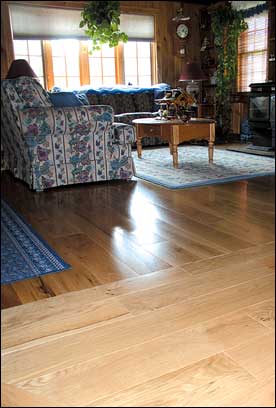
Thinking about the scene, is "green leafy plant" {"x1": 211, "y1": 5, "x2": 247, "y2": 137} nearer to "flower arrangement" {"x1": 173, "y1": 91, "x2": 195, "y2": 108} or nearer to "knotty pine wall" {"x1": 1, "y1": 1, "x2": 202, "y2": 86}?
"knotty pine wall" {"x1": 1, "y1": 1, "x2": 202, "y2": 86}

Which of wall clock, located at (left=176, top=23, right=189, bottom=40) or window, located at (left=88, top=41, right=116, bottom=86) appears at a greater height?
wall clock, located at (left=176, top=23, right=189, bottom=40)

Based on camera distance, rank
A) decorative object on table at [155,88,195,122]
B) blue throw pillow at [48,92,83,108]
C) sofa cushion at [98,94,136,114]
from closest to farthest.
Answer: blue throw pillow at [48,92,83,108] → decorative object on table at [155,88,195,122] → sofa cushion at [98,94,136,114]

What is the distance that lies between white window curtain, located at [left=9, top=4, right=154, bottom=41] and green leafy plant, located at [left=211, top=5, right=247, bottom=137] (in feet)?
3.74

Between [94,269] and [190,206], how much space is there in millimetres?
1043

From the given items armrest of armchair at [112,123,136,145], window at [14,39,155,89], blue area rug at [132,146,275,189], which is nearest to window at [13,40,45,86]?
window at [14,39,155,89]

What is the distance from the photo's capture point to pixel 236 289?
1415 millimetres

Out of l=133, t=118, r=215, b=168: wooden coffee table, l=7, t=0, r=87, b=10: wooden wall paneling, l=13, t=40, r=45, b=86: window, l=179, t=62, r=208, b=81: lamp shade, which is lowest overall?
l=133, t=118, r=215, b=168: wooden coffee table

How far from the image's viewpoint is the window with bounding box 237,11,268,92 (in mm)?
5684

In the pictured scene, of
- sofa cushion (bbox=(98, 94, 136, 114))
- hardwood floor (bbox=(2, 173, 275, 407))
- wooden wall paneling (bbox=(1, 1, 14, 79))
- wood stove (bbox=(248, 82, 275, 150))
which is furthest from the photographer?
sofa cushion (bbox=(98, 94, 136, 114))

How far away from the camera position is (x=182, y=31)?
21.9 ft

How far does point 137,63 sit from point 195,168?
331 cm

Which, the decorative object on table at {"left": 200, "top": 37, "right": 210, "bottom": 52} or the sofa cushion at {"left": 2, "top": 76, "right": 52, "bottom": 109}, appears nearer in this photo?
the sofa cushion at {"left": 2, "top": 76, "right": 52, "bottom": 109}

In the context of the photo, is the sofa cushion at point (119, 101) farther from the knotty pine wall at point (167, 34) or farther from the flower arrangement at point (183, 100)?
the flower arrangement at point (183, 100)

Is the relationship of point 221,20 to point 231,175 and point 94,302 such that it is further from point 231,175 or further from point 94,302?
point 94,302
